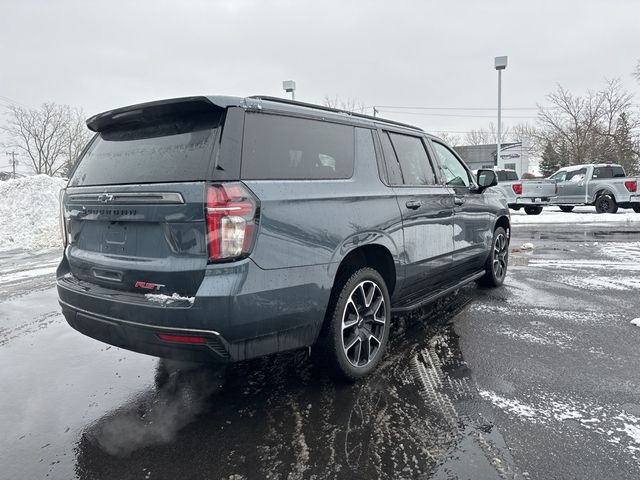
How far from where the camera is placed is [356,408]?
2.84 meters

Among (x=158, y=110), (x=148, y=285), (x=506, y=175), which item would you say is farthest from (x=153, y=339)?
(x=506, y=175)

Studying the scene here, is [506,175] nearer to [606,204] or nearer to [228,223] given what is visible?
[606,204]

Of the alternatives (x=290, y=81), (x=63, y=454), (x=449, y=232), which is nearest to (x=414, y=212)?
(x=449, y=232)

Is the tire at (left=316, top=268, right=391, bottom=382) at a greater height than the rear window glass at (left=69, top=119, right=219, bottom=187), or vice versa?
the rear window glass at (left=69, top=119, right=219, bottom=187)

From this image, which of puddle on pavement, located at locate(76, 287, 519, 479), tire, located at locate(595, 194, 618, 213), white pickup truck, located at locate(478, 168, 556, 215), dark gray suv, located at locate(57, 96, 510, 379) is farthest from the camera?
white pickup truck, located at locate(478, 168, 556, 215)

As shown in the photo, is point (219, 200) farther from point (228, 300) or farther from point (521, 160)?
point (521, 160)

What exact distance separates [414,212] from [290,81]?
2037cm

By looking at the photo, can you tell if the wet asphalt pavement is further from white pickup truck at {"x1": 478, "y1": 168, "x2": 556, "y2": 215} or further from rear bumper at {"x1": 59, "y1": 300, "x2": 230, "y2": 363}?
white pickup truck at {"x1": 478, "y1": 168, "x2": 556, "y2": 215}

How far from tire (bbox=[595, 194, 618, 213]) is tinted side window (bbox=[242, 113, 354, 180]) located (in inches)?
703

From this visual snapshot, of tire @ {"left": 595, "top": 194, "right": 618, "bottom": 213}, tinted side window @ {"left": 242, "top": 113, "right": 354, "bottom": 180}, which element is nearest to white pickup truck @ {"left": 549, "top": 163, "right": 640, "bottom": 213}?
tire @ {"left": 595, "top": 194, "right": 618, "bottom": 213}

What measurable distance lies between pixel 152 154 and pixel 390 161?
1860mm

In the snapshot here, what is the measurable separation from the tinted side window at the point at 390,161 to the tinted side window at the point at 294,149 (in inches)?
16.7

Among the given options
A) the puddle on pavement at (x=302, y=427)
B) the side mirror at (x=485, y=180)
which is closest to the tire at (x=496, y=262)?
the side mirror at (x=485, y=180)

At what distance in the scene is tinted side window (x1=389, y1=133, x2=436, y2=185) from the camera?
387 cm
